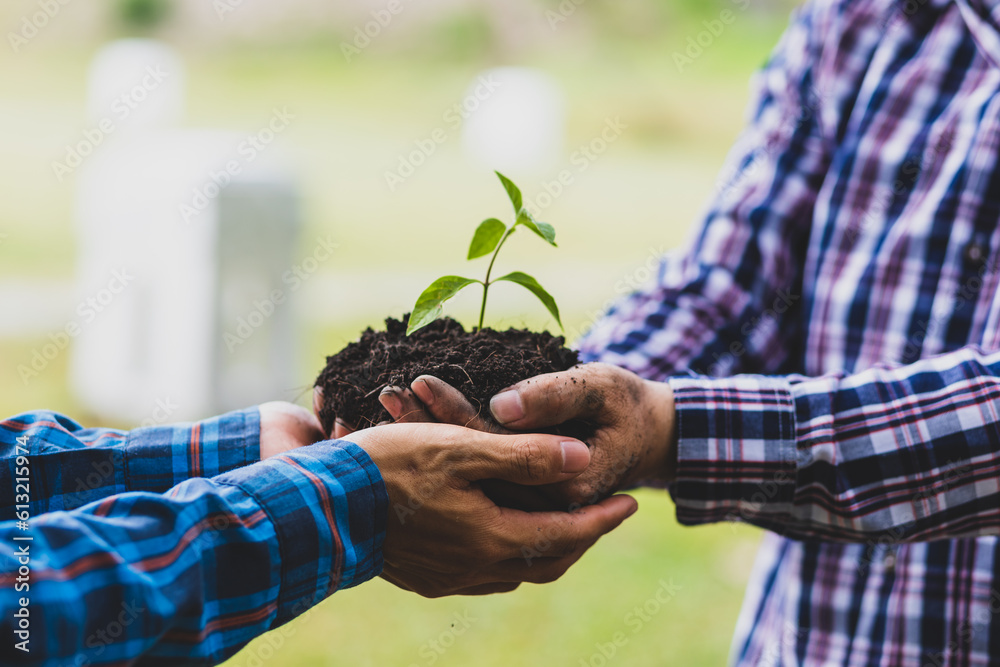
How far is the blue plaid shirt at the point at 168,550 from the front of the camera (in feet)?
2.47

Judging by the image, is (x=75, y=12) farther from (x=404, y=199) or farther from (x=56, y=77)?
(x=404, y=199)

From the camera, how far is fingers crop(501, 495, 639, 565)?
40.1 inches

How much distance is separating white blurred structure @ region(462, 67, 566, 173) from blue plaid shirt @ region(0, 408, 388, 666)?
7.83 meters

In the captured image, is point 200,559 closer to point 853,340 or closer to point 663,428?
point 663,428

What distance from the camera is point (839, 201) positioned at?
1.41 meters

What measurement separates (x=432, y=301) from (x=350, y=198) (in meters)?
6.09

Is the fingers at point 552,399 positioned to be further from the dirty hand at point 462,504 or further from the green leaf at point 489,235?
the green leaf at point 489,235

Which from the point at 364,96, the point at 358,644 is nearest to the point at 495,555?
the point at 358,644
